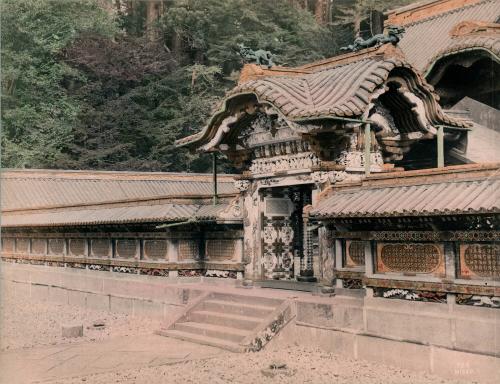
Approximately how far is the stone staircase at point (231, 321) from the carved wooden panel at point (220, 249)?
80.7 inches

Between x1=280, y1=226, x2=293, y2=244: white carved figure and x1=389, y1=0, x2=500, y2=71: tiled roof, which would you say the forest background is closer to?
x1=389, y1=0, x2=500, y2=71: tiled roof

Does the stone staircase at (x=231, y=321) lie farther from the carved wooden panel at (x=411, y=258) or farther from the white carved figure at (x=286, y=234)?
the carved wooden panel at (x=411, y=258)

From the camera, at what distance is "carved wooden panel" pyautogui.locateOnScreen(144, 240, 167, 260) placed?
1897 centimetres

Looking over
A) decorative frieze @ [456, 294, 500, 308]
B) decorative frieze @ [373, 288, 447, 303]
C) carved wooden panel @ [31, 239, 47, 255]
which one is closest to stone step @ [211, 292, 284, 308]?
decorative frieze @ [373, 288, 447, 303]

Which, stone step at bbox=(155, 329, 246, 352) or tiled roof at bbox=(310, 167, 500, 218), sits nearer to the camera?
tiled roof at bbox=(310, 167, 500, 218)

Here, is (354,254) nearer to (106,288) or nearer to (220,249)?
(220,249)

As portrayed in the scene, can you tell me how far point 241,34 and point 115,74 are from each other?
951cm

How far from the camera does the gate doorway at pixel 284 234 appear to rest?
55.7 feet

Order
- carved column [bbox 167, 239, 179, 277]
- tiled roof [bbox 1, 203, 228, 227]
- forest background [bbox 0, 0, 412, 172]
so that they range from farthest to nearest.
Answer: forest background [bbox 0, 0, 412, 172]
carved column [bbox 167, 239, 179, 277]
tiled roof [bbox 1, 203, 228, 227]

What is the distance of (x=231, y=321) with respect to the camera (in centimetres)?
1445

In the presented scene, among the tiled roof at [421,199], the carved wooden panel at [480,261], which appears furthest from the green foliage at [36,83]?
the carved wooden panel at [480,261]

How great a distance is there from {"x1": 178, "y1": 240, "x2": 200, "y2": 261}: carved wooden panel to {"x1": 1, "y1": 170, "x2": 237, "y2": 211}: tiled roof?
1284cm

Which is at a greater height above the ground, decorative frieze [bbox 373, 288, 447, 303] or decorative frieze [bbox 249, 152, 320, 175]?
decorative frieze [bbox 249, 152, 320, 175]

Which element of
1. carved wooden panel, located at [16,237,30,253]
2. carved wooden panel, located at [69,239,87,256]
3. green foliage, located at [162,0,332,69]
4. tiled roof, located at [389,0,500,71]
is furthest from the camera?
green foliage, located at [162,0,332,69]
